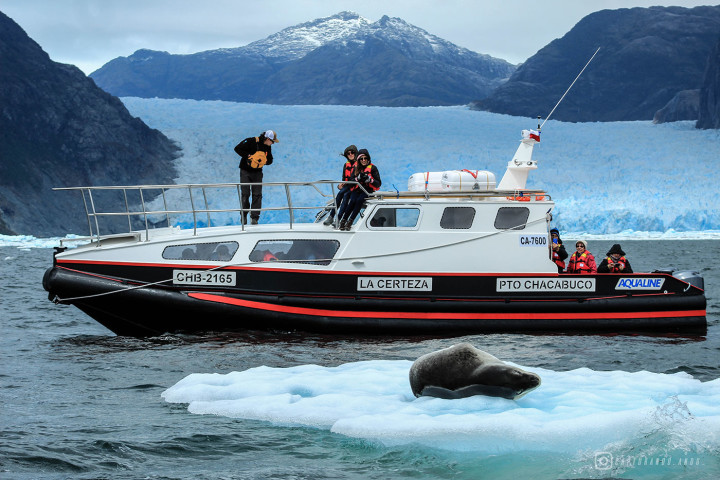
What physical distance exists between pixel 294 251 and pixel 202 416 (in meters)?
4.87

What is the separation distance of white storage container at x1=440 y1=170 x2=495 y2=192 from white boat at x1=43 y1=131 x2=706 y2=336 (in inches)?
0.8

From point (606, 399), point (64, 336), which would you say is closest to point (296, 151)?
point (64, 336)

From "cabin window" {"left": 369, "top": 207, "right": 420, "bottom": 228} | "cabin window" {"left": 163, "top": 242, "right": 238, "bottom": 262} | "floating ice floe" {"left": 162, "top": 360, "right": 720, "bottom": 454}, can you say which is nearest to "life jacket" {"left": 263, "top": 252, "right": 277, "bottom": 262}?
"cabin window" {"left": 163, "top": 242, "right": 238, "bottom": 262}

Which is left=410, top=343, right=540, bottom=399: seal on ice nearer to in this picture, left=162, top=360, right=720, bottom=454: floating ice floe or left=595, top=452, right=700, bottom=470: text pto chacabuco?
left=162, top=360, right=720, bottom=454: floating ice floe

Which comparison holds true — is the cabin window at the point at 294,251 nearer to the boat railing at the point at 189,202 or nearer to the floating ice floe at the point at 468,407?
the boat railing at the point at 189,202

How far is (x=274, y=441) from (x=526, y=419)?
2.15 m

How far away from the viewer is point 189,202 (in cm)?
3859

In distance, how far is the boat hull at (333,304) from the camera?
12.0 m

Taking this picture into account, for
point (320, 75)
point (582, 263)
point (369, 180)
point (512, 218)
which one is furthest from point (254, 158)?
point (320, 75)

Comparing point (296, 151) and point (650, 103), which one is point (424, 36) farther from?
point (296, 151)

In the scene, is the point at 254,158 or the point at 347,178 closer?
the point at 347,178

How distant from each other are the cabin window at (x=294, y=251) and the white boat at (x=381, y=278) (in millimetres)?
17

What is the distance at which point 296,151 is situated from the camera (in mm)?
38656

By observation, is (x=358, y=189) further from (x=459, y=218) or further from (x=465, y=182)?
(x=465, y=182)
